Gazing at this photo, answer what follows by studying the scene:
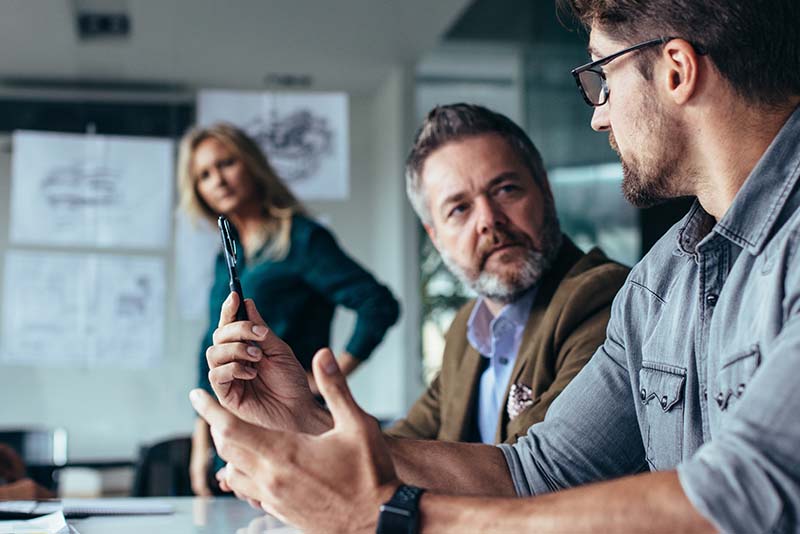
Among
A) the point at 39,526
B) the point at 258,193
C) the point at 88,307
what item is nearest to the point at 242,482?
the point at 39,526

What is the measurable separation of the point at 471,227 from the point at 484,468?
2.27 ft

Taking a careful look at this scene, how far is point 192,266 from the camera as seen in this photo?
13.9 ft

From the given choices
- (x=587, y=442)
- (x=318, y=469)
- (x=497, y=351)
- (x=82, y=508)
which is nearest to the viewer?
(x=318, y=469)

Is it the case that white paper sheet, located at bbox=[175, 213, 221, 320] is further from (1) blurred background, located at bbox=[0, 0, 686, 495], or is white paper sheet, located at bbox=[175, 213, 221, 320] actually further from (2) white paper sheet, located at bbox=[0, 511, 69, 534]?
(2) white paper sheet, located at bbox=[0, 511, 69, 534]

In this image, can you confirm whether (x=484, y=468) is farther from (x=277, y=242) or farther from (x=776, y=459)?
(x=277, y=242)

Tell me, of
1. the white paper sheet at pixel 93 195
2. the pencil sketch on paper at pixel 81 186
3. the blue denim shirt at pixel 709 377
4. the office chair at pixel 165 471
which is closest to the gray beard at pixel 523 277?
the blue denim shirt at pixel 709 377

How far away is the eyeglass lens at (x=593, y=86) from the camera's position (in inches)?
49.6

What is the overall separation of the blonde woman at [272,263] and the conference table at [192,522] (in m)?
0.97

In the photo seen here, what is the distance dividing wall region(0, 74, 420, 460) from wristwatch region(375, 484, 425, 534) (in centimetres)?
337

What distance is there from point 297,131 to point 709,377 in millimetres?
3320

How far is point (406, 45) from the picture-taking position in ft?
14.5

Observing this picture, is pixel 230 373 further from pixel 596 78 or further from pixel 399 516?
pixel 596 78

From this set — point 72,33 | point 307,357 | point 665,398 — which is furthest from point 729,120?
point 72,33

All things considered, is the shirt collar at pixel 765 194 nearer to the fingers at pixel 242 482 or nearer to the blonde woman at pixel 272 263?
the fingers at pixel 242 482
